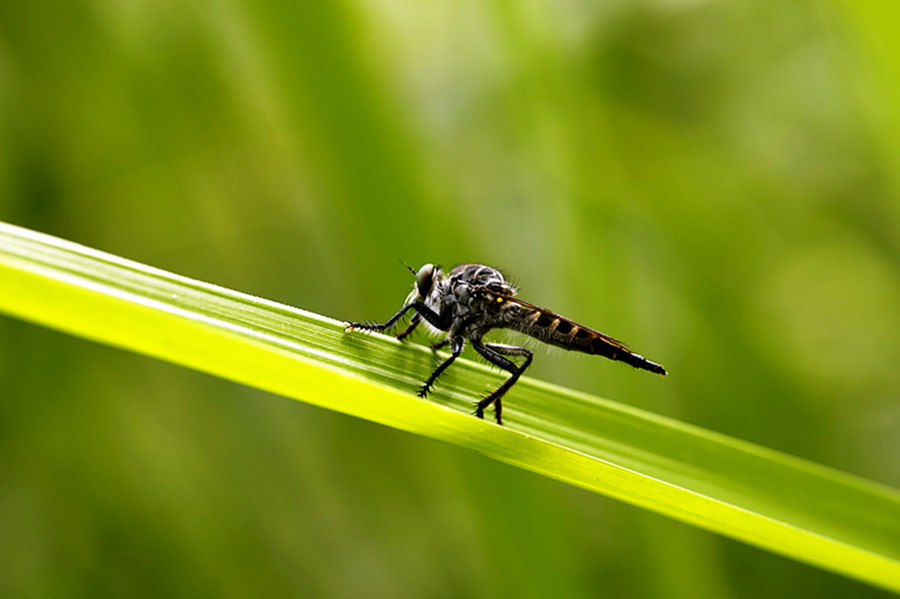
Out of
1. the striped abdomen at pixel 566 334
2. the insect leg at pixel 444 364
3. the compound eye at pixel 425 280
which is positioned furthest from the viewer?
the compound eye at pixel 425 280

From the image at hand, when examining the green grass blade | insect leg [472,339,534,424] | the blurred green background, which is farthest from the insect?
the green grass blade

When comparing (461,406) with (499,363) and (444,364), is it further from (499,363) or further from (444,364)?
(499,363)

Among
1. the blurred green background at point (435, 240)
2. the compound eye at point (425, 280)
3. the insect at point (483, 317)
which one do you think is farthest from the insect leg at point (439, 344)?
the blurred green background at point (435, 240)

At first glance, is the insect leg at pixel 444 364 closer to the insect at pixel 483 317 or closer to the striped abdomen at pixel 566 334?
the insect at pixel 483 317

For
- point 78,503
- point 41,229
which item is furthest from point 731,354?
point 41,229

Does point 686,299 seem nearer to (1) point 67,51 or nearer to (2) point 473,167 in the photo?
(2) point 473,167

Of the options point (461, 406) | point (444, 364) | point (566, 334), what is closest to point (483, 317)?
point (566, 334)
